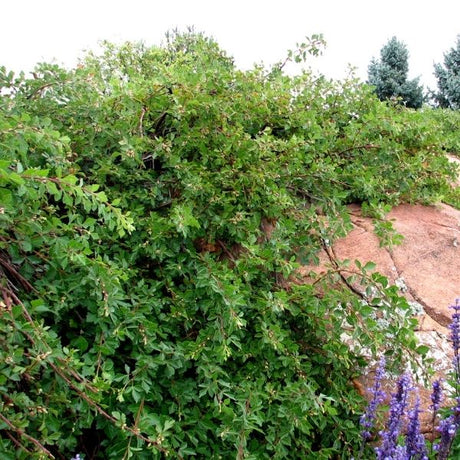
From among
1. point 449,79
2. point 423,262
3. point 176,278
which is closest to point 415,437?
point 176,278

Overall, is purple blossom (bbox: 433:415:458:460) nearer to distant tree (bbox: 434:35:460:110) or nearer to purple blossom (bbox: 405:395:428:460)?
purple blossom (bbox: 405:395:428:460)

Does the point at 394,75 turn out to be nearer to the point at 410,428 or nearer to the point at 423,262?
the point at 423,262

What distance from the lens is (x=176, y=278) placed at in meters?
2.43

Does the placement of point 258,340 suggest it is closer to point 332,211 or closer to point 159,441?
point 159,441

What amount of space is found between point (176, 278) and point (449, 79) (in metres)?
17.6

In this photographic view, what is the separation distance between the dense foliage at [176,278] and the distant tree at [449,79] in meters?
16.2

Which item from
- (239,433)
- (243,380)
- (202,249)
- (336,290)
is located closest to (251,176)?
(202,249)

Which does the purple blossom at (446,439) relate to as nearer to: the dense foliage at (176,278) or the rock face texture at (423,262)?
the dense foliage at (176,278)

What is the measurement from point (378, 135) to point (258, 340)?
160cm

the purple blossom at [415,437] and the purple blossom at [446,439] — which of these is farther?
the purple blossom at [415,437]

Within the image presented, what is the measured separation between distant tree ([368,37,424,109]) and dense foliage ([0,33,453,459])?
14.7 meters

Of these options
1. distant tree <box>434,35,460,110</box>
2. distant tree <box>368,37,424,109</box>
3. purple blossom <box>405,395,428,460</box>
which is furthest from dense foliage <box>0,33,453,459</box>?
distant tree <box>434,35,460,110</box>

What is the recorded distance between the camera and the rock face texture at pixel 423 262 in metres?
2.67

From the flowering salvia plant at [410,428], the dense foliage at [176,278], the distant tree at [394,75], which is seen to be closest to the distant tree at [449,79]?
the distant tree at [394,75]
